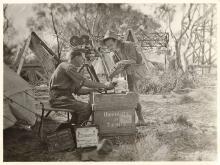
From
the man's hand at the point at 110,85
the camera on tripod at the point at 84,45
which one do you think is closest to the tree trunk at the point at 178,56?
the man's hand at the point at 110,85

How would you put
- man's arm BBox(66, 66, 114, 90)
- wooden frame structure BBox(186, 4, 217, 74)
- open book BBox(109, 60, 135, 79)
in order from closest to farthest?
1. man's arm BBox(66, 66, 114, 90)
2. open book BBox(109, 60, 135, 79)
3. wooden frame structure BBox(186, 4, 217, 74)

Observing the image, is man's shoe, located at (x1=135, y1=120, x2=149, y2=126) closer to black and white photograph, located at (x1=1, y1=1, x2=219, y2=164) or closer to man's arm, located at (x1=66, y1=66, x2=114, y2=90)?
black and white photograph, located at (x1=1, y1=1, x2=219, y2=164)

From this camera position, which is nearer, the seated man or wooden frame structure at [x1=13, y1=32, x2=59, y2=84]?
the seated man

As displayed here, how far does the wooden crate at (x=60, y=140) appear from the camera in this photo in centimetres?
489

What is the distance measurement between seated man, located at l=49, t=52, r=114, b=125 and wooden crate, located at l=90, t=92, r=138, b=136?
0.50 ft


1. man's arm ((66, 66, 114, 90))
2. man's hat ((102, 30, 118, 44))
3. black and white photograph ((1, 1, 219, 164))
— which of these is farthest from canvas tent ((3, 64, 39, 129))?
man's hat ((102, 30, 118, 44))

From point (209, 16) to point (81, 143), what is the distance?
2.85m

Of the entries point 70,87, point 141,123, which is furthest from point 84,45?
point 141,123

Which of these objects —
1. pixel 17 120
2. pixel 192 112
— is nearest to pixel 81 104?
pixel 17 120

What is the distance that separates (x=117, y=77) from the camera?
5.31 m

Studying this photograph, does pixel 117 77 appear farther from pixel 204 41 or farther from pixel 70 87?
pixel 204 41

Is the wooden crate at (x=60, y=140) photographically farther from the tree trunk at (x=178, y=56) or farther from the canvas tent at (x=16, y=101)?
the tree trunk at (x=178, y=56)

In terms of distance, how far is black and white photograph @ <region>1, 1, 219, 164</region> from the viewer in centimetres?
508

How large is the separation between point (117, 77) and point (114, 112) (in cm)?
59
